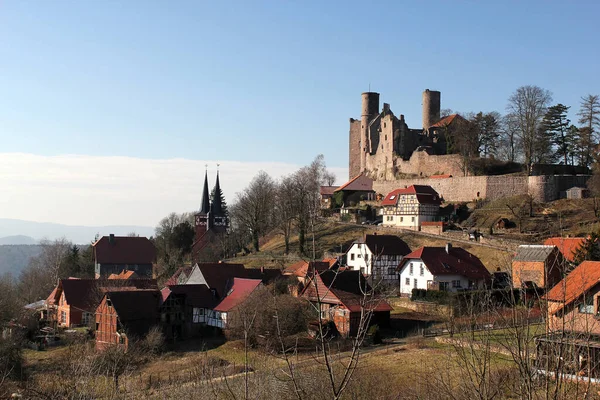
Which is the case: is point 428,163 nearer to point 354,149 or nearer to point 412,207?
point 412,207

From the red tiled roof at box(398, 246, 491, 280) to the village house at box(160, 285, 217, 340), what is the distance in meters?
13.2

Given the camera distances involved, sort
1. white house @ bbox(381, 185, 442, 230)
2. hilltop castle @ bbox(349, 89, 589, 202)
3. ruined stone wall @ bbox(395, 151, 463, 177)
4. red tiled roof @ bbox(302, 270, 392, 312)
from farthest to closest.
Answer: ruined stone wall @ bbox(395, 151, 463, 177), white house @ bbox(381, 185, 442, 230), hilltop castle @ bbox(349, 89, 589, 202), red tiled roof @ bbox(302, 270, 392, 312)

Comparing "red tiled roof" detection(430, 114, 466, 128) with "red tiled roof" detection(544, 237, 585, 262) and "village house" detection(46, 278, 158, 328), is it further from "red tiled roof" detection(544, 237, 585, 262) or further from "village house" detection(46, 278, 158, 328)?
"village house" detection(46, 278, 158, 328)

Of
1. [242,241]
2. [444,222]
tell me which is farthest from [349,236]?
[242,241]

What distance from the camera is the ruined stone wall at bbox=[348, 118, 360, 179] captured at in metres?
87.2

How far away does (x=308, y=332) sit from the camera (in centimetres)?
3422

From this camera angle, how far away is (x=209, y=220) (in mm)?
72562

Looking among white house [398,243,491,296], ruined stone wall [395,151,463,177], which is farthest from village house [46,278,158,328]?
ruined stone wall [395,151,463,177]

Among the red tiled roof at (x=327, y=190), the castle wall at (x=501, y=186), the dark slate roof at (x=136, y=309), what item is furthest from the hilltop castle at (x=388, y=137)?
the dark slate roof at (x=136, y=309)

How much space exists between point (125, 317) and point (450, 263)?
65.9 ft

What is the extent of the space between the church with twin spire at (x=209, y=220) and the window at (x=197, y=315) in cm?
2595

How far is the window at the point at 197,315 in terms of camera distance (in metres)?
40.8

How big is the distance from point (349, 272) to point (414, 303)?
4222 millimetres

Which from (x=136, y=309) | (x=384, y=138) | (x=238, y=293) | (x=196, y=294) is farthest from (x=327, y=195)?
(x=136, y=309)
